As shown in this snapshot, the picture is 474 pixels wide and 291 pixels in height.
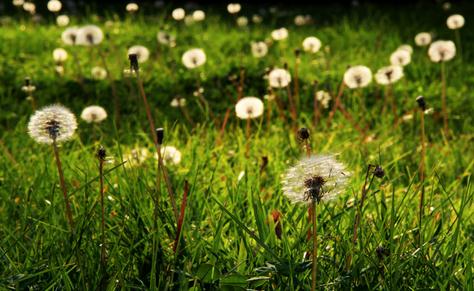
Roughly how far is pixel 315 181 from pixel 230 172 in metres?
1.19

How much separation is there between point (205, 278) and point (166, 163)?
1030 millimetres

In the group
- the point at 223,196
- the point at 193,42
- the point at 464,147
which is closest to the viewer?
the point at 223,196

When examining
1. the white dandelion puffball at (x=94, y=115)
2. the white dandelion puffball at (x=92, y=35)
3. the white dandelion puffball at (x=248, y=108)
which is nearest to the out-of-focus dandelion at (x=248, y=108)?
the white dandelion puffball at (x=248, y=108)

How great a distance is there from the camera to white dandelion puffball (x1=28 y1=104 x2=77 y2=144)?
61.5 inches

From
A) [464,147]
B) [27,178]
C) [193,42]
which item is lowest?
[464,147]

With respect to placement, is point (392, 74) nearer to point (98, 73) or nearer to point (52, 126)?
point (98, 73)

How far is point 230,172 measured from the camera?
2.41m

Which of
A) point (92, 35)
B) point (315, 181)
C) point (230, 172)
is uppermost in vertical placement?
point (92, 35)

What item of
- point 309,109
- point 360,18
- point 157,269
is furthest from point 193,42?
point 157,269

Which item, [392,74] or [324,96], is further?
[324,96]

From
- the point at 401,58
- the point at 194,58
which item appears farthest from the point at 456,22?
the point at 194,58

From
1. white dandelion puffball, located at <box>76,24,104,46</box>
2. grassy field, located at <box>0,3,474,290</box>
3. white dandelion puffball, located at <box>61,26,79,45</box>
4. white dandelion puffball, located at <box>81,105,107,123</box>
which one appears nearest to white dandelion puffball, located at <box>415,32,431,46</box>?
grassy field, located at <box>0,3,474,290</box>

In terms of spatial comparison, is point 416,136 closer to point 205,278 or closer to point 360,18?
point 205,278

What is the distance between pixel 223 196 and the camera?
2172 mm
